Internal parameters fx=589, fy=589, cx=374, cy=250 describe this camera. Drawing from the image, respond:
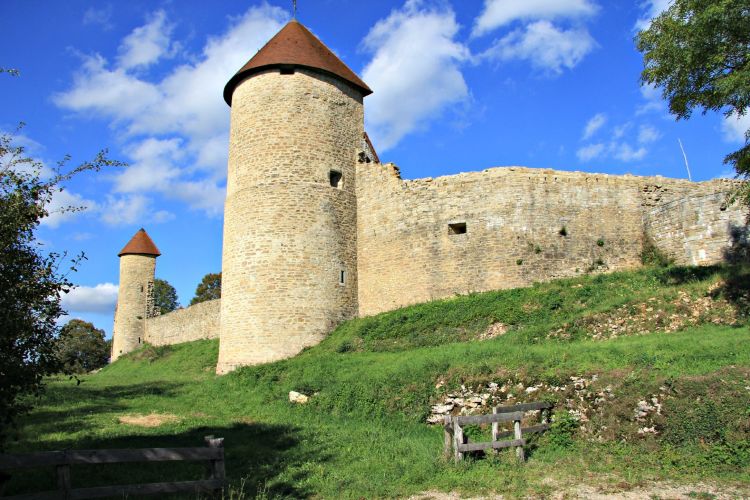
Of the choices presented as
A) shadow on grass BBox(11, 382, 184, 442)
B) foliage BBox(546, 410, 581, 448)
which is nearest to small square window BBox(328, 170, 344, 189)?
shadow on grass BBox(11, 382, 184, 442)

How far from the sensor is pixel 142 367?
96.0 feet

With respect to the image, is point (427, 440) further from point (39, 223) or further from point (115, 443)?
point (39, 223)

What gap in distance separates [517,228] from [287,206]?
7.84 m

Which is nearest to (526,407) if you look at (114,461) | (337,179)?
(114,461)

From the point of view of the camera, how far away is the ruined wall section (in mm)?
19500

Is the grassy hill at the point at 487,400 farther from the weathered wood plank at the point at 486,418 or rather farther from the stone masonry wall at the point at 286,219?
the stone masonry wall at the point at 286,219

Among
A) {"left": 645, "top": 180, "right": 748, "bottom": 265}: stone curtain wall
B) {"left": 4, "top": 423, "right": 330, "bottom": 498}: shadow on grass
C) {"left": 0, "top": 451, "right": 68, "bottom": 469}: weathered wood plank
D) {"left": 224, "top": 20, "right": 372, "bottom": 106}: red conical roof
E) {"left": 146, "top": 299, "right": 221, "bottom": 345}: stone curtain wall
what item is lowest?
{"left": 4, "top": 423, "right": 330, "bottom": 498}: shadow on grass

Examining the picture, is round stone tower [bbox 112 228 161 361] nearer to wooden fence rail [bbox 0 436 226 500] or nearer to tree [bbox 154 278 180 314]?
tree [bbox 154 278 180 314]

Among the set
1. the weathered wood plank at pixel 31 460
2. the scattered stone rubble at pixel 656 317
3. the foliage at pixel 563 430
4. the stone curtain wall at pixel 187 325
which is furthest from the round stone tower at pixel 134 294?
the weathered wood plank at pixel 31 460

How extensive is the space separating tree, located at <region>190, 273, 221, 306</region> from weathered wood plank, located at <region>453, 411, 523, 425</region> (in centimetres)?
5652

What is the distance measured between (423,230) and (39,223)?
14.6 meters

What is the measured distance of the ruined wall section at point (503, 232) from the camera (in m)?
19.5

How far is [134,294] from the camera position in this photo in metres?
40.0

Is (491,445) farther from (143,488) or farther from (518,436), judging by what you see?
(143,488)
